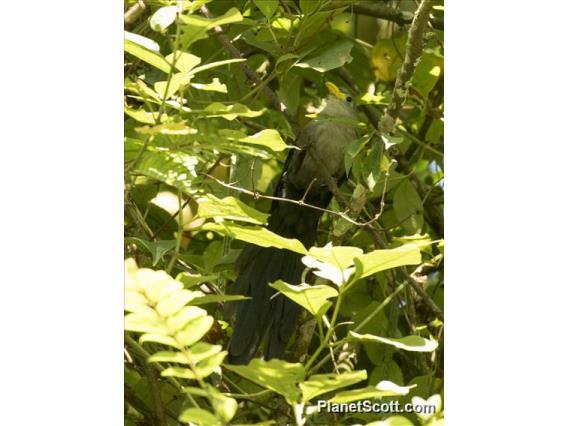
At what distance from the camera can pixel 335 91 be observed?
8.13 feet

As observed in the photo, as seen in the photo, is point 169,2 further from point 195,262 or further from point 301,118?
point 301,118

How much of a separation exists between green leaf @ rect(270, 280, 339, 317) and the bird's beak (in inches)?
46.2

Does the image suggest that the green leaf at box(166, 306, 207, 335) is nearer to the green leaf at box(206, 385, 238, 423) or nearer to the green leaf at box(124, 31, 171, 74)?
the green leaf at box(206, 385, 238, 423)

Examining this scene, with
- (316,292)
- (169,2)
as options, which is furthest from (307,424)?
(169,2)

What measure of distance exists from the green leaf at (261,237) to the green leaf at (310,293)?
0.22 feet

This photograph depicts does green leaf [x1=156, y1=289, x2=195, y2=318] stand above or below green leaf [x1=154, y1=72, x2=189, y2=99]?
below

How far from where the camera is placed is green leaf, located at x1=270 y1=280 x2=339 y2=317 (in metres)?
1.33

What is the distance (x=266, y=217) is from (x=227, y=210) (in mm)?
74

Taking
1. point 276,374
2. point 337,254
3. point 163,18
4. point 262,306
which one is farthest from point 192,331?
point 262,306

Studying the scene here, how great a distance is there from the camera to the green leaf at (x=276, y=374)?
1.24 m

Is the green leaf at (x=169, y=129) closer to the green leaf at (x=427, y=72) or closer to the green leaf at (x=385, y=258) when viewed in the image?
the green leaf at (x=385, y=258)

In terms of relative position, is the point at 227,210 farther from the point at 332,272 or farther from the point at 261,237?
the point at 332,272

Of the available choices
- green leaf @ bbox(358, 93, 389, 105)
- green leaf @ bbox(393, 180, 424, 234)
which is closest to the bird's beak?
green leaf @ bbox(358, 93, 389, 105)

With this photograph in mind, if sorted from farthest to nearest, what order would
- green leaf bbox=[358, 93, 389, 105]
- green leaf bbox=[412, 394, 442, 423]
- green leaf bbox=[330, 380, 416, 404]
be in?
1. green leaf bbox=[358, 93, 389, 105]
2. green leaf bbox=[412, 394, 442, 423]
3. green leaf bbox=[330, 380, 416, 404]
